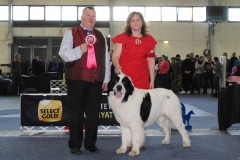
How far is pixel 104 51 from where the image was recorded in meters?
4.48

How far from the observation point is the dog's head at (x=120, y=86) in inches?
157

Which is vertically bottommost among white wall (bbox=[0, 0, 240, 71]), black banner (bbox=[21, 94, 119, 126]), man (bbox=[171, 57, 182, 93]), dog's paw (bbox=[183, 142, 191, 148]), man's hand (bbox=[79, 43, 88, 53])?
dog's paw (bbox=[183, 142, 191, 148])

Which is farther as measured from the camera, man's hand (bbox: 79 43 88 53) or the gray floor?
the gray floor

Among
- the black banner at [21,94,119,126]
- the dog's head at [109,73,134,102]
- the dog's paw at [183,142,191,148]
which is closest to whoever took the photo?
the dog's head at [109,73,134,102]

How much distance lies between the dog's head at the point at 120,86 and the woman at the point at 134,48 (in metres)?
0.39

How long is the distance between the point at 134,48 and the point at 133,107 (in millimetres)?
793

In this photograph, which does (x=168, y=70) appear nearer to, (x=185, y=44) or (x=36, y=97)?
(x=185, y=44)

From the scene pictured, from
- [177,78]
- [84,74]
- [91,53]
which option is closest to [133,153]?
[84,74]

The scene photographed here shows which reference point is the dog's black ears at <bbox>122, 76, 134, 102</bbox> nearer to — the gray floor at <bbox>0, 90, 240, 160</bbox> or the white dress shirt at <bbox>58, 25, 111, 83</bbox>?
the white dress shirt at <bbox>58, 25, 111, 83</bbox>

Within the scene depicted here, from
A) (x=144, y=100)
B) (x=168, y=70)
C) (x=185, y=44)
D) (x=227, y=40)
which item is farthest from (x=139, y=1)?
(x=144, y=100)

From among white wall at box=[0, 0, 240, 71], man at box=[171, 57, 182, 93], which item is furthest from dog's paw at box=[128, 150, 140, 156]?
white wall at box=[0, 0, 240, 71]

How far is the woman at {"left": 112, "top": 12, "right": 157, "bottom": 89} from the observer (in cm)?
446

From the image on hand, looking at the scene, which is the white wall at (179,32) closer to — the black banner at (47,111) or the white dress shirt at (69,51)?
the black banner at (47,111)

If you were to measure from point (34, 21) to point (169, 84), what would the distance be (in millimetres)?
9796
